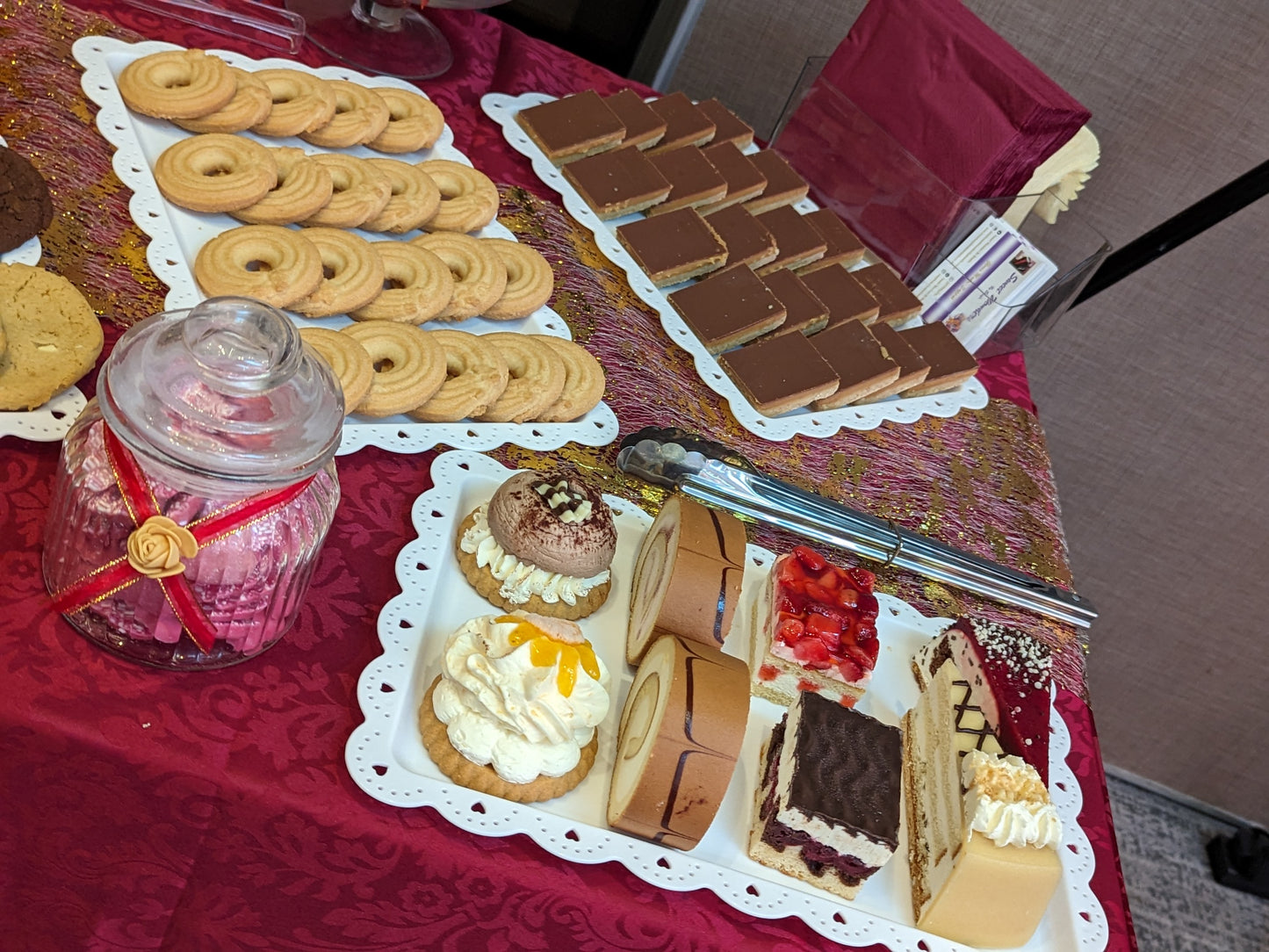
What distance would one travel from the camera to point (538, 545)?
4.11 ft

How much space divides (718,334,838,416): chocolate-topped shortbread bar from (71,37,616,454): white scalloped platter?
0.28 meters

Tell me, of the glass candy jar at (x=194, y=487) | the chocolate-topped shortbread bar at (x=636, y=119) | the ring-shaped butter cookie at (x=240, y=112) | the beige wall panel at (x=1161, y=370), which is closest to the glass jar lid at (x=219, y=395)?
the glass candy jar at (x=194, y=487)

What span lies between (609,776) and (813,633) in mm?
311

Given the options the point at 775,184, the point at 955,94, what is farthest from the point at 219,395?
the point at 955,94

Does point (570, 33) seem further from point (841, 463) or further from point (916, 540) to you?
point (916, 540)

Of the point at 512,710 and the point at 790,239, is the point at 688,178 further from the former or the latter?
the point at 512,710

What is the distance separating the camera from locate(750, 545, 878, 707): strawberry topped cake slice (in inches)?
52.8

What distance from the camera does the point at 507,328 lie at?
5.28 feet

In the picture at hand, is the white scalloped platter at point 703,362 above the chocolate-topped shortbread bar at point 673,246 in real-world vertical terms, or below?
below

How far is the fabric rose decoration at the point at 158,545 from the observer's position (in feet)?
3.10

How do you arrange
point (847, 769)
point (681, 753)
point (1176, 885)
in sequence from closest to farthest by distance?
point (681, 753) < point (847, 769) < point (1176, 885)

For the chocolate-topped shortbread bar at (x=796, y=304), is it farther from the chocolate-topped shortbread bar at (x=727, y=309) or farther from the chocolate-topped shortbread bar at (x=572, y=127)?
the chocolate-topped shortbread bar at (x=572, y=127)

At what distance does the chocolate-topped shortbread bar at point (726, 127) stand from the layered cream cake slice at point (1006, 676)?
1.11m

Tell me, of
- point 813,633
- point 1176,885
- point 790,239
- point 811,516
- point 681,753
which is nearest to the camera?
point 681,753
